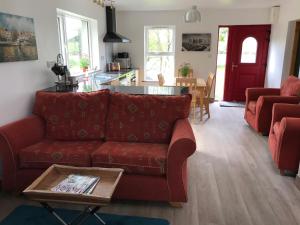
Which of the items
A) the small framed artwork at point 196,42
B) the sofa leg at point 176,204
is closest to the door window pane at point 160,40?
the small framed artwork at point 196,42

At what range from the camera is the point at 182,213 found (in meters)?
2.16

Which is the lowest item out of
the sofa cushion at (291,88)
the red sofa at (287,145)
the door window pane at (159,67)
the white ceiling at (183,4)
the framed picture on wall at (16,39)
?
the red sofa at (287,145)

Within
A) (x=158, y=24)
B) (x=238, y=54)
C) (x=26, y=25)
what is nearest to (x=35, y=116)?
(x=26, y=25)

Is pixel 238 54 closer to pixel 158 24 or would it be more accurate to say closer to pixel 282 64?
pixel 282 64

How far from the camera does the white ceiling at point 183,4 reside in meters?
4.96

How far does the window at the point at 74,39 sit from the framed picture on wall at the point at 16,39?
3.45ft

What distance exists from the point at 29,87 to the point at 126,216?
193 cm

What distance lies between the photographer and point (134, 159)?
2166 mm

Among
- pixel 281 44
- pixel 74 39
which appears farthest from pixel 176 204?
pixel 281 44

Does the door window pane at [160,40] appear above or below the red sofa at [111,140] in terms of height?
above

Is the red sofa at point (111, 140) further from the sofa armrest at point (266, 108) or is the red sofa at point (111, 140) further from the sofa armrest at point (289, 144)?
the sofa armrest at point (266, 108)

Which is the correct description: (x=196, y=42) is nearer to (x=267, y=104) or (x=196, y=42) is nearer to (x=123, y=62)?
(x=123, y=62)

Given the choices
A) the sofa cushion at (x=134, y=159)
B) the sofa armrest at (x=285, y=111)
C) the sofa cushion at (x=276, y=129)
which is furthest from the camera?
the sofa armrest at (x=285, y=111)

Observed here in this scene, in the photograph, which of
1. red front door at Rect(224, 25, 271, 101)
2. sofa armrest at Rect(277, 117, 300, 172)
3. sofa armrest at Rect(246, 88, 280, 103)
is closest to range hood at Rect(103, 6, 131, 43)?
red front door at Rect(224, 25, 271, 101)
